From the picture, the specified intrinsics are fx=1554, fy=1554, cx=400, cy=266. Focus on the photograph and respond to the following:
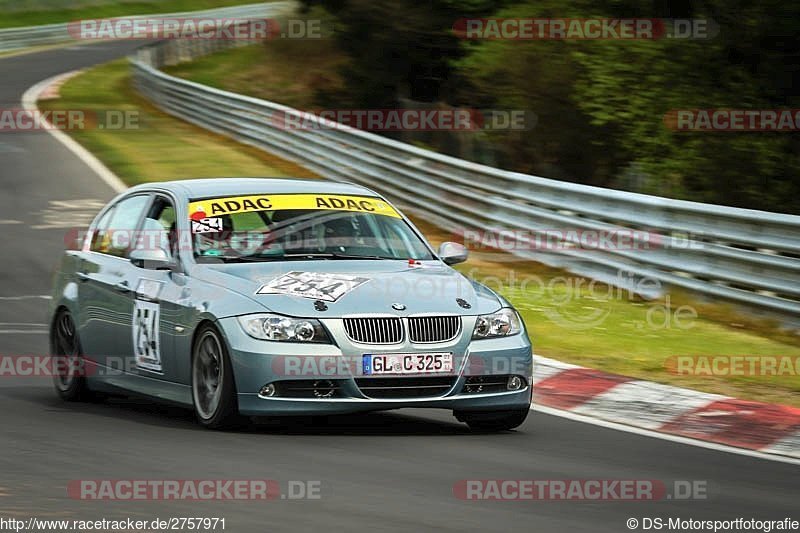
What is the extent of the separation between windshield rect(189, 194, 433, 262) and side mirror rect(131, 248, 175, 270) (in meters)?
0.18

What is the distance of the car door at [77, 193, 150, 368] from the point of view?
389 inches

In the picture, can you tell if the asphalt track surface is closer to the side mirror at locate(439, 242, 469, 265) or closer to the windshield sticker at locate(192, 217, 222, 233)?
the side mirror at locate(439, 242, 469, 265)

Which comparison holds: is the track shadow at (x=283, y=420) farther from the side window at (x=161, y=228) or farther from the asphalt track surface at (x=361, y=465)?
the side window at (x=161, y=228)

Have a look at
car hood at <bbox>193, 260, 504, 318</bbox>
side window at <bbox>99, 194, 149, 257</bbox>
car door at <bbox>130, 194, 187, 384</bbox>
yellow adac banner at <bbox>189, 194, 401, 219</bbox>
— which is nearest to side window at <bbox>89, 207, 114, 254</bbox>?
side window at <bbox>99, 194, 149, 257</bbox>

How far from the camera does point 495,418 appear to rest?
357 inches

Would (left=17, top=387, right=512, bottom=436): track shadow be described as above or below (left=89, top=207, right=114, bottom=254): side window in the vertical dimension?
below

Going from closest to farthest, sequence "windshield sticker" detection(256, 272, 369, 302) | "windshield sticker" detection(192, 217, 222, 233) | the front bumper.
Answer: the front bumper
"windshield sticker" detection(256, 272, 369, 302)
"windshield sticker" detection(192, 217, 222, 233)

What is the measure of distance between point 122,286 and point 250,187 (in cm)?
104

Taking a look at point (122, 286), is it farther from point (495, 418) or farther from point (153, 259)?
point (495, 418)

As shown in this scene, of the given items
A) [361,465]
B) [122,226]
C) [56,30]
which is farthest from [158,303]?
[56,30]

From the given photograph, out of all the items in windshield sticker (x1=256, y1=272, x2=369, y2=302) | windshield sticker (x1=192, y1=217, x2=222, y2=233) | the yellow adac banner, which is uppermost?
the yellow adac banner

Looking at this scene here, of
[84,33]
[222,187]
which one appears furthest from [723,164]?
[84,33]

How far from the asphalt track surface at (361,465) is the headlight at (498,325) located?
0.59 meters

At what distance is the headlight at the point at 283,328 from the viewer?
8375 mm
